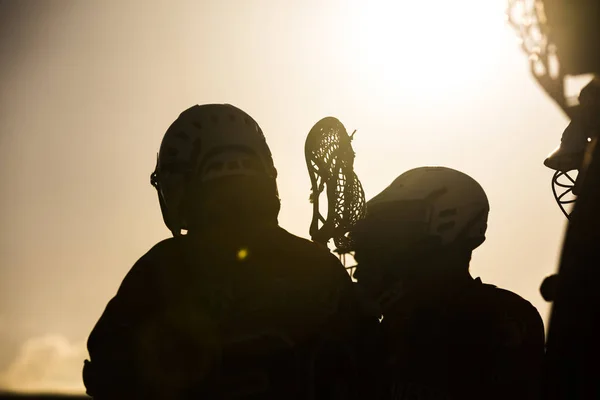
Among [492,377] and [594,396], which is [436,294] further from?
[594,396]

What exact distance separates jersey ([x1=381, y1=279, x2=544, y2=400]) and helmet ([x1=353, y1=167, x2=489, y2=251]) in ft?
3.92

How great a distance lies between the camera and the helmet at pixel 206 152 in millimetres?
7754

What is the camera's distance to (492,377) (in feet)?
31.6

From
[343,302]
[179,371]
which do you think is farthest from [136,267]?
[343,302]

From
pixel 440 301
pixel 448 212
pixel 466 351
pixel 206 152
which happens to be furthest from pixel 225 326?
pixel 448 212

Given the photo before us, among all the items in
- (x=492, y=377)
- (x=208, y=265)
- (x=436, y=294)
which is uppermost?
(x=208, y=265)

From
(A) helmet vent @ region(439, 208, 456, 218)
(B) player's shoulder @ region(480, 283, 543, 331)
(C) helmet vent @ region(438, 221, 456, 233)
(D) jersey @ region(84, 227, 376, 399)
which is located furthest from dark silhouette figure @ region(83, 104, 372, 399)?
(A) helmet vent @ region(439, 208, 456, 218)

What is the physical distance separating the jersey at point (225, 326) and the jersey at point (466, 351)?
7.19ft

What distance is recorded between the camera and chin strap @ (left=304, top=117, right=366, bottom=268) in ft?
34.4

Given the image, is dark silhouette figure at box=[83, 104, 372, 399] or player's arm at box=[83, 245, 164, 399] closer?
dark silhouette figure at box=[83, 104, 372, 399]

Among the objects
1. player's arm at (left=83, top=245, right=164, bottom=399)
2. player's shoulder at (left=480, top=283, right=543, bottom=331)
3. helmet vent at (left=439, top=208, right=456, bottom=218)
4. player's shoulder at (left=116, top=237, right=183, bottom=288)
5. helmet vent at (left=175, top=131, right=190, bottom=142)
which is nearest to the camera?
player's arm at (left=83, top=245, right=164, bottom=399)

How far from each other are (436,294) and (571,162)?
2547 millimetres

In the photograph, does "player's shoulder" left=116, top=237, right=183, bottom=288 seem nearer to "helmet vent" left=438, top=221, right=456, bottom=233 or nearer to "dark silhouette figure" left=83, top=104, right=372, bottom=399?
"dark silhouette figure" left=83, top=104, right=372, bottom=399

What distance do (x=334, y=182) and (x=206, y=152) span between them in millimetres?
3176
